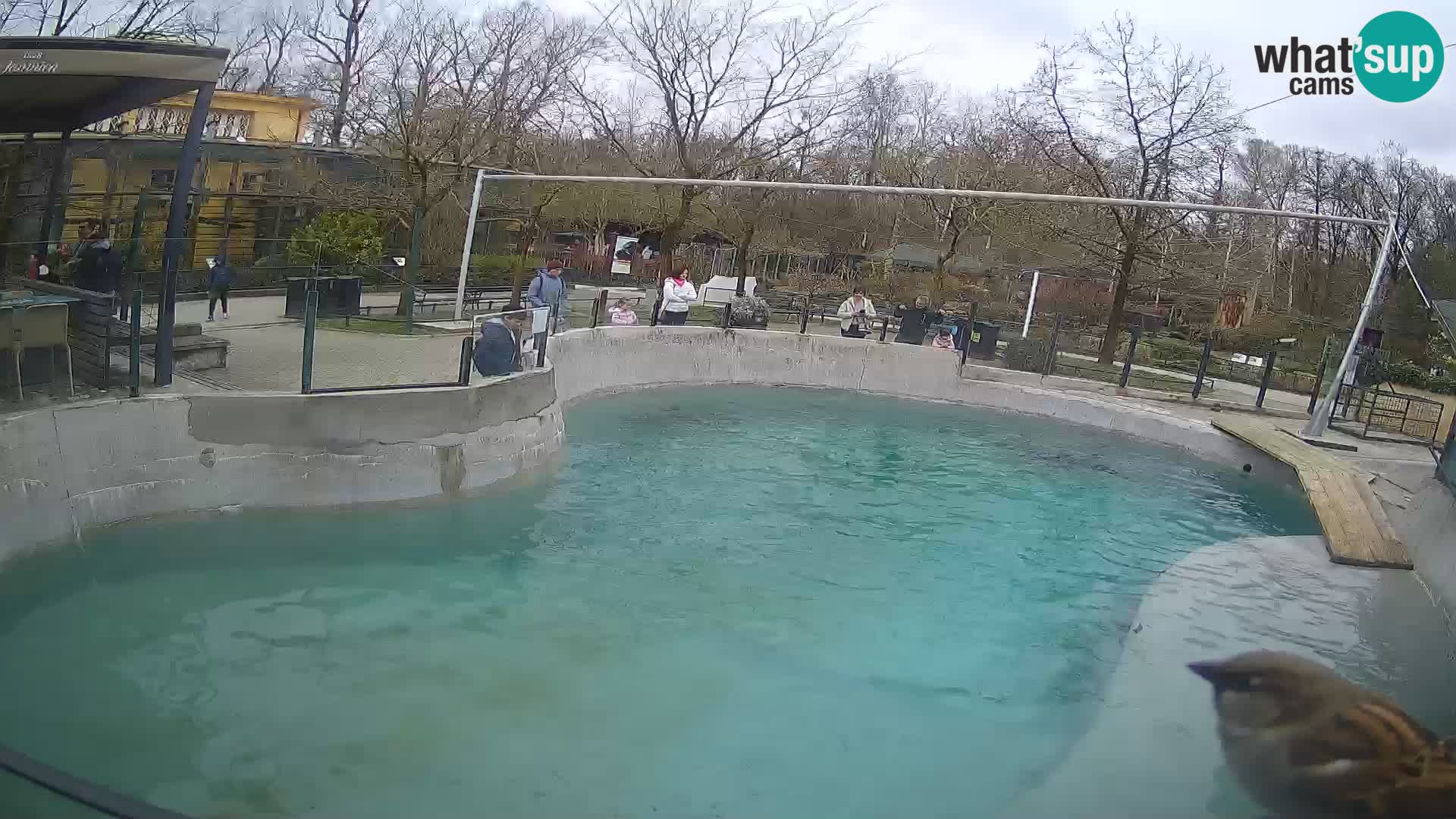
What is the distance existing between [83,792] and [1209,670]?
7.47 meters

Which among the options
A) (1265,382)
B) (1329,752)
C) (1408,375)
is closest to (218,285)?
(1329,752)

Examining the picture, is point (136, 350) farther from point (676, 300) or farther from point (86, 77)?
point (676, 300)

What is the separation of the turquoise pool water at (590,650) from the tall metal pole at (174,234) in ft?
5.30

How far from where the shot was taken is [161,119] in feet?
48.4

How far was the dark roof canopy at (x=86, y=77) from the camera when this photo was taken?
342 inches

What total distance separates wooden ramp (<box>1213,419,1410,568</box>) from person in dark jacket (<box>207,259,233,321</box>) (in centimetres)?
1237

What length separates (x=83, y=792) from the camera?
3.65 meters

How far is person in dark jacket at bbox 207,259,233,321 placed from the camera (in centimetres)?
1166

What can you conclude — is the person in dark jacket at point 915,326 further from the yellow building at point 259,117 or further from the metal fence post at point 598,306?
the yellow building at point 259,117

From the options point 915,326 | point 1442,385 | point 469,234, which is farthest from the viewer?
point 1442,385

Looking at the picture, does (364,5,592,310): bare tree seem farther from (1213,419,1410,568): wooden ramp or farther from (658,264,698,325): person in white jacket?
(1213,419,1410,568): wooden ramp

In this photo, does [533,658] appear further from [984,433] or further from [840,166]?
[840,166]

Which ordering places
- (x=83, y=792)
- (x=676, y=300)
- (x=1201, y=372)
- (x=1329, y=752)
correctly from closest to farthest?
1. (x=83, y=792)
2. (x=1329, y=752)
3. (x=676, y=300)
4. (x=1201, y=372)

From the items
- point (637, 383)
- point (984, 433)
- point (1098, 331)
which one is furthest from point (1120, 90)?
point (637, 383)
